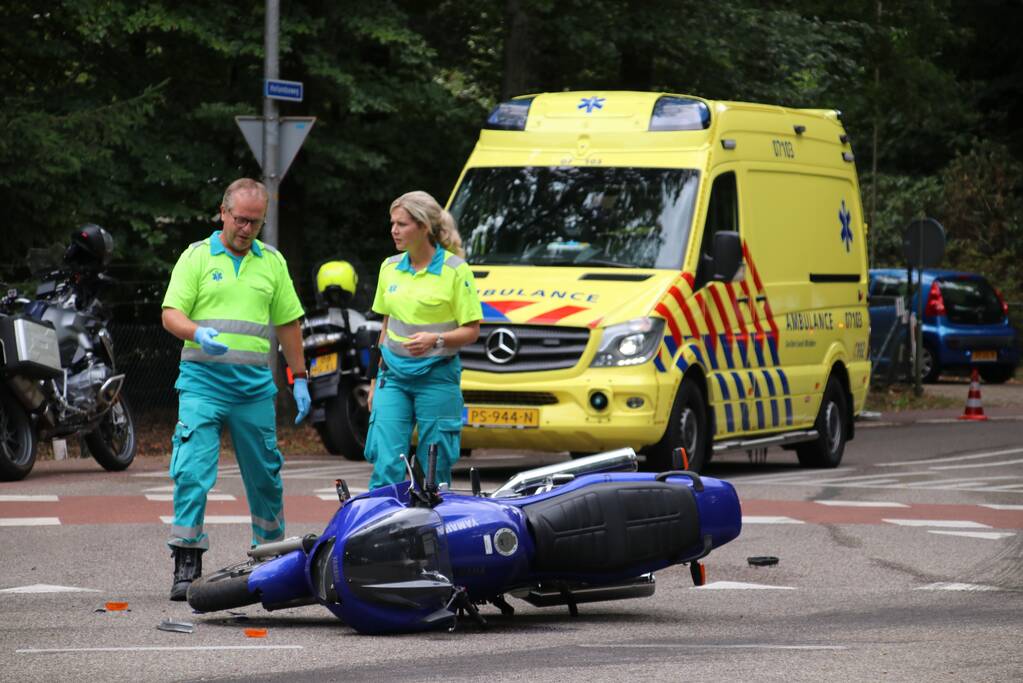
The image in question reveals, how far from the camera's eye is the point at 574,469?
8.62m

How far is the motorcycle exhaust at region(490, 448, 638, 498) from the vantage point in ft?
28.1

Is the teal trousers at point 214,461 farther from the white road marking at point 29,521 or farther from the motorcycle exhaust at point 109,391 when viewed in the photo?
the motorcycle exhaust at point 109,391

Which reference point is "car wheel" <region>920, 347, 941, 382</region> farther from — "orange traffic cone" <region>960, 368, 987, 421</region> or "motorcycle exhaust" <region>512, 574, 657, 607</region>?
"motorcycle exhaust" <region>512, 574, 657, 607</region>

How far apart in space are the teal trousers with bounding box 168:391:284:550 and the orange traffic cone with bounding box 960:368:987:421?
15.5 m

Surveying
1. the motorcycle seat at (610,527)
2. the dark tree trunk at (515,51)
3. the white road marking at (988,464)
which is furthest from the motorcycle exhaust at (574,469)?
the dark tree trunk at (515,51)

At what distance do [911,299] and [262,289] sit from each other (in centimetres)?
1946

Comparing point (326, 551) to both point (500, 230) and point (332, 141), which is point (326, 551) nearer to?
point (500, 230)

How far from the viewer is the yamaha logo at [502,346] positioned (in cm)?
1419

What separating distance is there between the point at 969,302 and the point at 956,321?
1.54 ft

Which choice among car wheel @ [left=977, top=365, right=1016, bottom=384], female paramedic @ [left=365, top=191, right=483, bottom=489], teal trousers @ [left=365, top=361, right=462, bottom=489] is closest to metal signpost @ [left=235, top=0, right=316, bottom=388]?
female paramedic @ [left=365, top=191, right=483, bottom=489]

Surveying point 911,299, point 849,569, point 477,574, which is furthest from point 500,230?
point 911,299

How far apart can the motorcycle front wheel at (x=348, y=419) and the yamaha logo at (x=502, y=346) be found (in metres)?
2.56

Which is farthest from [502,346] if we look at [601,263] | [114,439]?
[114,439]

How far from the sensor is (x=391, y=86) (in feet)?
67.6
